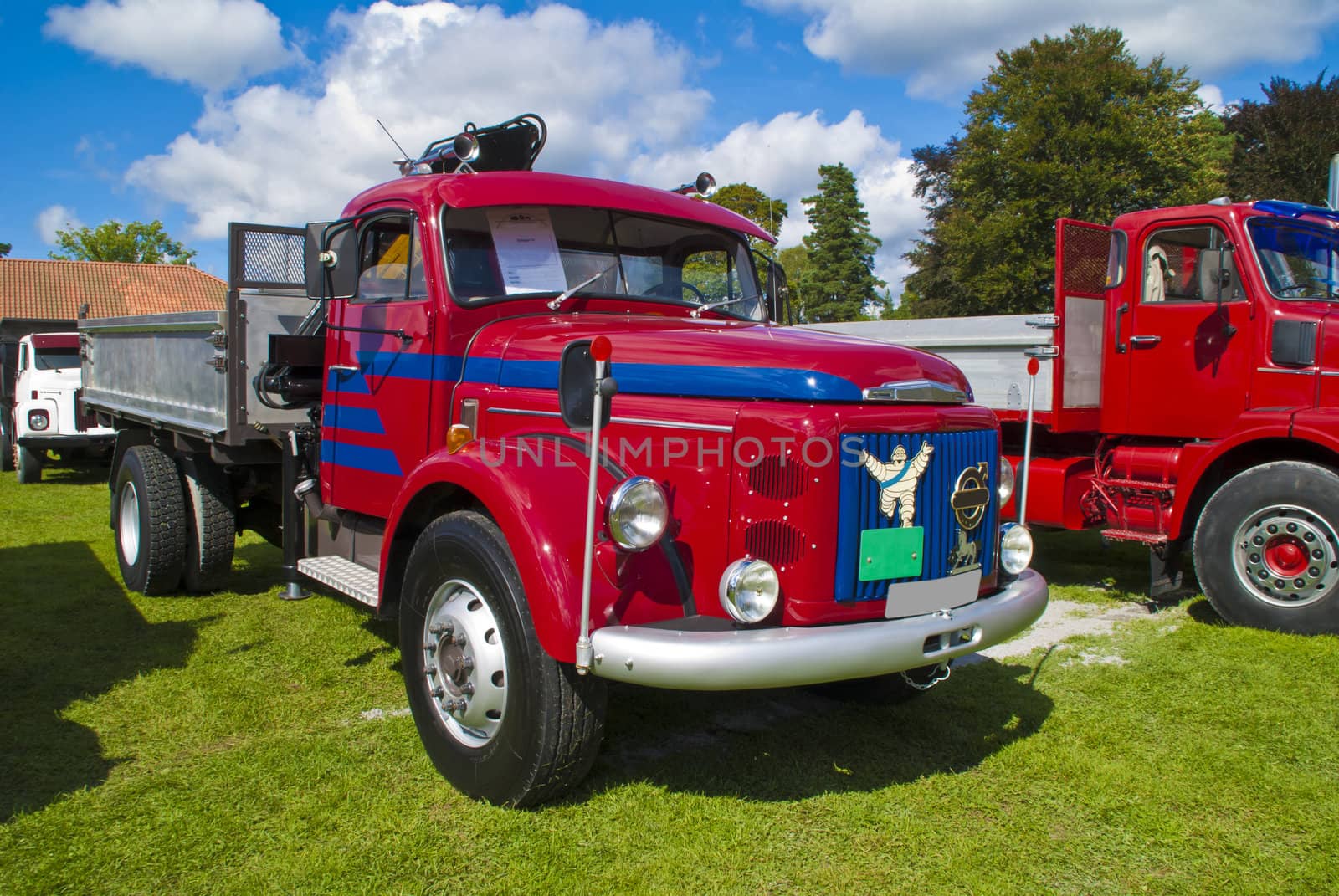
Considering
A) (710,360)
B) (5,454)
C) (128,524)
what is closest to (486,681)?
(710,360)

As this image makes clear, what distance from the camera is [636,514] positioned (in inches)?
113

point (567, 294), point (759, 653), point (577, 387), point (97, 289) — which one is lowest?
point (759, 653)

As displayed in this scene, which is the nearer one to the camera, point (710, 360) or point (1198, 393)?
point (710, 360)

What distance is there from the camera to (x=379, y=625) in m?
5.70

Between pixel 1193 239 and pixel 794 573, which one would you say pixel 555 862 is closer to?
pixel 794 573

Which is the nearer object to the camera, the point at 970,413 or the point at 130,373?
the point at 970,413

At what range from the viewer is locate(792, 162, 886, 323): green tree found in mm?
46406

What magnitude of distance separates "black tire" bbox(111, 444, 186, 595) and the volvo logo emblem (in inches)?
192

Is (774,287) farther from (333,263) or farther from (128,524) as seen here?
(128,524)

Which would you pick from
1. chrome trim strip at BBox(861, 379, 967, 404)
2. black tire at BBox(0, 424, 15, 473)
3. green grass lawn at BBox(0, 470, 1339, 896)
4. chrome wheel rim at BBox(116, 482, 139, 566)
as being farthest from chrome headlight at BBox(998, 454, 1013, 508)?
black tire at BBox(0, 424, 15, 473)

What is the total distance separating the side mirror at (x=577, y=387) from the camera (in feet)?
9.57

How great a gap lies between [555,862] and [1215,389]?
5243 millimetres

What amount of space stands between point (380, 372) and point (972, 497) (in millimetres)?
2601

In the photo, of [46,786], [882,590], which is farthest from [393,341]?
[882,590]
